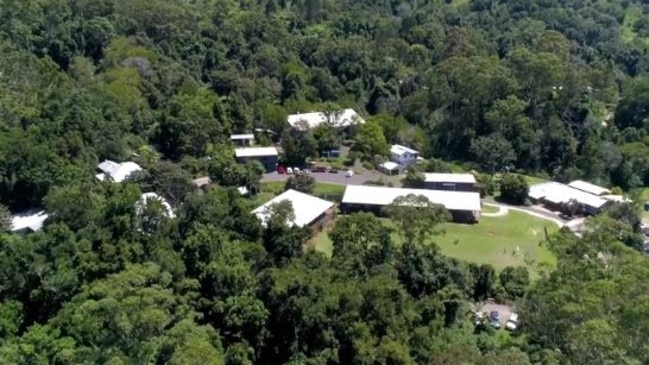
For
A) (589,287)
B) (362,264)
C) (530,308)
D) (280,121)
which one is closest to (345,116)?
(280,121)

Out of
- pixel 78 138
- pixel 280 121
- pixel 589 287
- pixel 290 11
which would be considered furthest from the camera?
pixel 290 11

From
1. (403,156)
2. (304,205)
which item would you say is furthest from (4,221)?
(403,156)

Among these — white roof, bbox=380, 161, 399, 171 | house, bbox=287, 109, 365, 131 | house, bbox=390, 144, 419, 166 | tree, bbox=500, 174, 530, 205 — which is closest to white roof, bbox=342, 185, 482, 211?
tree, bbox=500, 174, 530, 205

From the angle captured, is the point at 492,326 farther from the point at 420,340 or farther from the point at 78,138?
the point at 78,138

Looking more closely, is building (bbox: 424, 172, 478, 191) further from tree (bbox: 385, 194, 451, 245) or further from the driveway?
tree (bbox: 385, 194, 451, 245)

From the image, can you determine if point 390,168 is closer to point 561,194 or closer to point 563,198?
point 561,194

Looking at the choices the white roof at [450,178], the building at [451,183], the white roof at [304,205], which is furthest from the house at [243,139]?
the building at [451,183]
